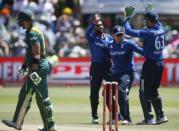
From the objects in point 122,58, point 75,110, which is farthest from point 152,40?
point 75,110

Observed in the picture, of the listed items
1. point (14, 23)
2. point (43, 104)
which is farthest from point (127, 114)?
point (14, 23)

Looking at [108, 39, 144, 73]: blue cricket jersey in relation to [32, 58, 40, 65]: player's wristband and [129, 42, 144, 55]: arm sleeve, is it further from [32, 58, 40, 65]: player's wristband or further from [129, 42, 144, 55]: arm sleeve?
[32, 58, 40, 65]: player's wristband

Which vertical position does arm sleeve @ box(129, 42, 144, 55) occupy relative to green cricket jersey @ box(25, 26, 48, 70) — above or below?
below

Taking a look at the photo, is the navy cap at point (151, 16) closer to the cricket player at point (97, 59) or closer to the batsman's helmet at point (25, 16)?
the cricket player at point (97, 59)

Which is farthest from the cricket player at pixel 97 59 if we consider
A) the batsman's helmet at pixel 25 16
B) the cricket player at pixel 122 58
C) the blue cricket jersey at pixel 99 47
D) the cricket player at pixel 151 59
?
the batsman's helmet at pixel 25 16

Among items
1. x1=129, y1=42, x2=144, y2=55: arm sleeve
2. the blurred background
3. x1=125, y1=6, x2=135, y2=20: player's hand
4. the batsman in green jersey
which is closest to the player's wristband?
the batsman in green jersey

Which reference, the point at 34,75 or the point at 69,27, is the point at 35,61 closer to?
the point at 34,75

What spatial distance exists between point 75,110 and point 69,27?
1213 cm

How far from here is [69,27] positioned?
31.0 meters

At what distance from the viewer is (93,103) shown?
16.5m

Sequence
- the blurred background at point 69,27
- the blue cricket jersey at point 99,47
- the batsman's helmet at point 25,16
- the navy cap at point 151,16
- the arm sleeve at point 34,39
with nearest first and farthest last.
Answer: the arm sleeve at point 34,39 < the batsman's helmet at point 25,16 < the navy cap at point 151,16 < the blue cricket jersey at point 99,47 < the blurred background at point 69,27

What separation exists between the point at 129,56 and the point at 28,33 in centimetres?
320

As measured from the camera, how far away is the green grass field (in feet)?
50.0

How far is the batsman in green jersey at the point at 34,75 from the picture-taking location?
45.1ft
